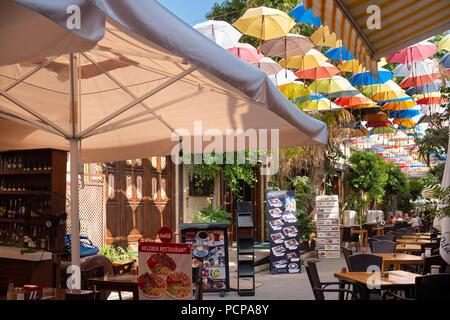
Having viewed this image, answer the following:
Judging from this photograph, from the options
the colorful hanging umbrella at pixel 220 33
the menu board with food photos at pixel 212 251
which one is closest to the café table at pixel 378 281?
the menu board with food photos at pixel 212 251

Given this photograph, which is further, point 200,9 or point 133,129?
point 200,9

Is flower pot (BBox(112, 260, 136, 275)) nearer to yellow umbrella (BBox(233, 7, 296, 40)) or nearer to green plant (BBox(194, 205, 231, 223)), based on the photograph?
green plant (BBox(194, 205, 231, 223))

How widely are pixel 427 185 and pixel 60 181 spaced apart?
5056mm

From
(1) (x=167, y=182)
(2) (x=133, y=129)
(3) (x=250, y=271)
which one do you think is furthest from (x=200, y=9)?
(2) (x=133, y=129)

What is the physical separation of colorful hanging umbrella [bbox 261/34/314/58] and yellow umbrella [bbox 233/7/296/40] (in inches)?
31.2

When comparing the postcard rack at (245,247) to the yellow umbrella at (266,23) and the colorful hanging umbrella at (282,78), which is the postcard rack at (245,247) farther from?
the colorful hanging umbrella at (282,78)

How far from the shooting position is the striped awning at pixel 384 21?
4016 millimetres

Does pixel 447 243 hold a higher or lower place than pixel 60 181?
lower

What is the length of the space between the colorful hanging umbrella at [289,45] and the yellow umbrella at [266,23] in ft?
2.60

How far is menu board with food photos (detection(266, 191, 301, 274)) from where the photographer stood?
12258 mm

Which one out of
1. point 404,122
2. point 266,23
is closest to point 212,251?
point 266,23

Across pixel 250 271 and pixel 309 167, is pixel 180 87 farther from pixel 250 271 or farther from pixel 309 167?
pixel 309 167
